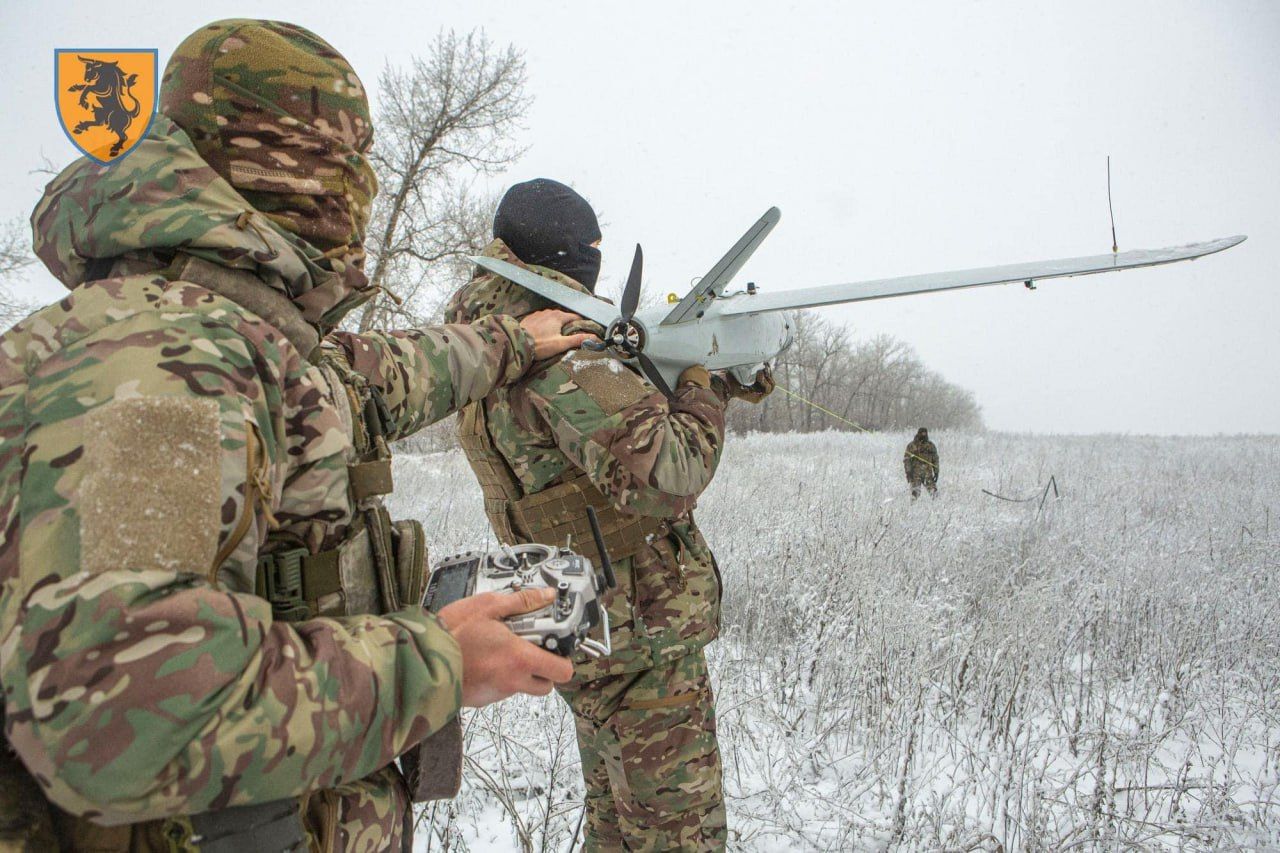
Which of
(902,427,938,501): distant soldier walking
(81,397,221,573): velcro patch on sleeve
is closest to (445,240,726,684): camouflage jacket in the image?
(81,397,221,573): velcro patch on sleeve

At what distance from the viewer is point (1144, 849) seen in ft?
8.26

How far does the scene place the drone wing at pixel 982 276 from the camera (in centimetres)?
229

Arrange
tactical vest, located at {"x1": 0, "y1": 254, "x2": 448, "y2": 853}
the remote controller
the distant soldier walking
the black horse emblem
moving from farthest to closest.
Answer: the distant soldier walking < the black horse emblem < the remote controller < tactical vest, located at {"x1": 0, "y1": 254, "x2": 448, "y2": 853}

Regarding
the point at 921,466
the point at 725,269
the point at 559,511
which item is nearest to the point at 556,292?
the point at 725,269

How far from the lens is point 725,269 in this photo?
8.13 feet

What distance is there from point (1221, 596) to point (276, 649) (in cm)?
593

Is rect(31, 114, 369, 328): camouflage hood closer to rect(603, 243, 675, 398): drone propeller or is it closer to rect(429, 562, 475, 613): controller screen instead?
rect(429, 562, 475, 613): controller screen

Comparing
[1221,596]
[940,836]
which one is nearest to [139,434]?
[940,836]

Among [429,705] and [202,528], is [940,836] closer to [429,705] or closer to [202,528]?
[429,705]

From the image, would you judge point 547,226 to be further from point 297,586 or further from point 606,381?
point 297,586

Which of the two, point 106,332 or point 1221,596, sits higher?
point 106,332

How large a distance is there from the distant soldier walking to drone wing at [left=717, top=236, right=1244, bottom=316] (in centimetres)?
776

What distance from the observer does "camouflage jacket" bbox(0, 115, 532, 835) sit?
0.74 m

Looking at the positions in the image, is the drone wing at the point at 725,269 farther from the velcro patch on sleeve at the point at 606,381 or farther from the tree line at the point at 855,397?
the tree line at the point at 855,397
